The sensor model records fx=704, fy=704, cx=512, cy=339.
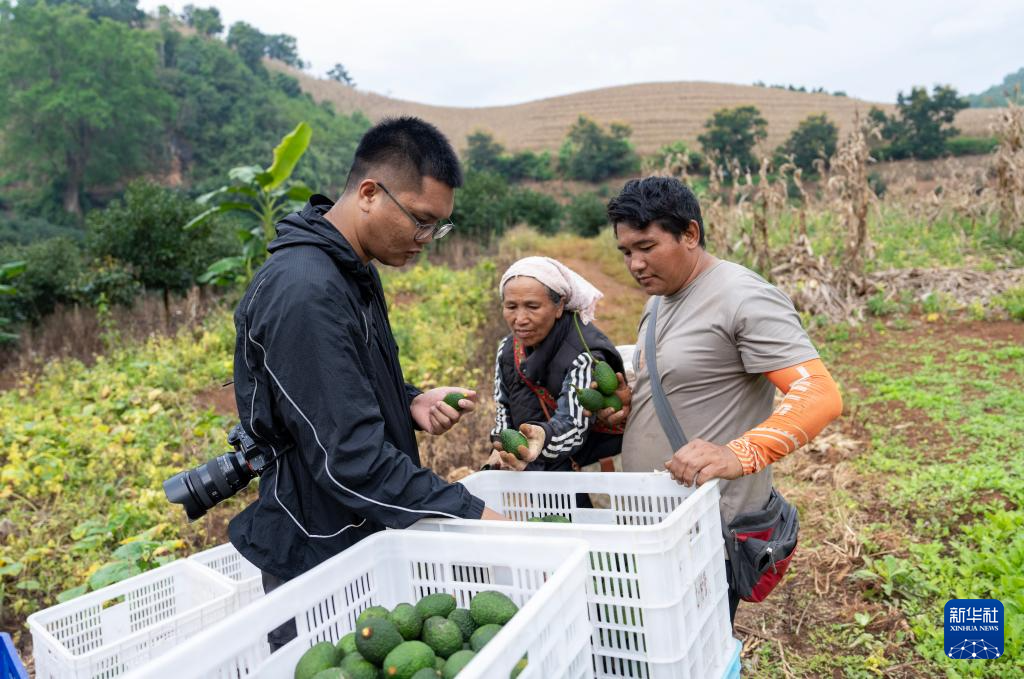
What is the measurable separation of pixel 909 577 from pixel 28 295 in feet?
41.4

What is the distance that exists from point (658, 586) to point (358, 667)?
0.69 meters

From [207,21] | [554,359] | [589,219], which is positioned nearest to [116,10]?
[207,21]

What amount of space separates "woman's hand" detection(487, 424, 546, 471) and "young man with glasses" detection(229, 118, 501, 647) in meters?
0.25

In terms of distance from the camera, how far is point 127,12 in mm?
69688

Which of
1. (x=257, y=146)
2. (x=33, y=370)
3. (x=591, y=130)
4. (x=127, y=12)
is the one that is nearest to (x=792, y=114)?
(x=591, y=130)

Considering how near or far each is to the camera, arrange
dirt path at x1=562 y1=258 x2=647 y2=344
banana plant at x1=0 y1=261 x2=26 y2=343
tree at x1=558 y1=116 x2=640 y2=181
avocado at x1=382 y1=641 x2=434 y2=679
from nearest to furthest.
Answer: avocado at x1=382 y1=641 x2=434 y2=679 → banana plant at x1=0 y1=261 x2=26 y2=343 → dirt path at x1=562 y1=258 x2=647 y2=344 → tree at x1=558 y1=116 x2=640 y2=181

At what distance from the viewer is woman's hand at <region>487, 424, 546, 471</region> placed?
8.13ft

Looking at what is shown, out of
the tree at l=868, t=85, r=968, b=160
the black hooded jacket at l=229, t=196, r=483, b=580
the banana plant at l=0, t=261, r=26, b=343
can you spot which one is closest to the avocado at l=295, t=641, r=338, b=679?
the black hooded jacket at l=229, t=196, r=483, b=580

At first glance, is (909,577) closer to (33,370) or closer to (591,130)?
(33,370)

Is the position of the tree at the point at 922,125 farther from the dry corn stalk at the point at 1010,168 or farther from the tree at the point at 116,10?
the tree at the point at 116,10

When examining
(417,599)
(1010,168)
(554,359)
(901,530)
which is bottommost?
(901,530)

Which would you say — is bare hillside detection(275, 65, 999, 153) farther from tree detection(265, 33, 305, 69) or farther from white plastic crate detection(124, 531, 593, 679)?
white plastic crate detection(124, 531, 593, 679)

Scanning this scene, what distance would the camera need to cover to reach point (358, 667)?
1467mm

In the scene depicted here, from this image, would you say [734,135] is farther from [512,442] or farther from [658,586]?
[658,586]
